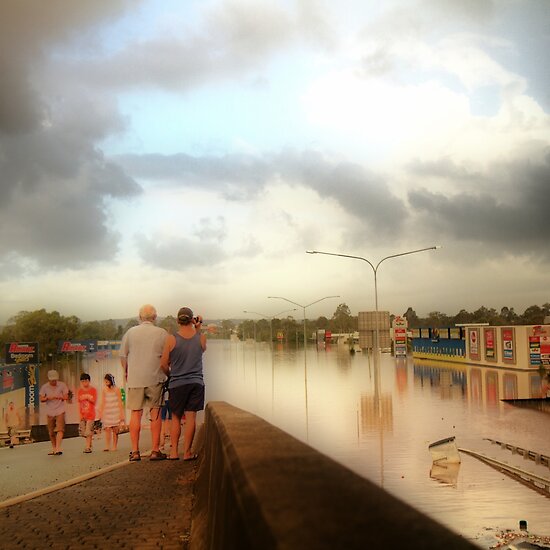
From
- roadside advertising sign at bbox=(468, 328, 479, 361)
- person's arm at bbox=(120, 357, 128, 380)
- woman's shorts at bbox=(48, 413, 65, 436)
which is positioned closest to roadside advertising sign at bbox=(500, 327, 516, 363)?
roadside advertising sign at bbox=(468, 328, 479, 361)

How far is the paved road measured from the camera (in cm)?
700

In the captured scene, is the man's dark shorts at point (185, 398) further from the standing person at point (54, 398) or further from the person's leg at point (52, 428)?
the person's leg at point (52, 428)

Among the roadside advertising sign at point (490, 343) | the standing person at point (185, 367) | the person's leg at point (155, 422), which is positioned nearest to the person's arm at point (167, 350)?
the standing person at point (185, 367)

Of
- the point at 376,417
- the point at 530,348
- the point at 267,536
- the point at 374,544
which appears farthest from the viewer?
the point at 530,348

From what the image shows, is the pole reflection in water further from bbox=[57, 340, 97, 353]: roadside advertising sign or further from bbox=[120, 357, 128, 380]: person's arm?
bbox=[57, 340, 97, 353]: roadside advertising sign

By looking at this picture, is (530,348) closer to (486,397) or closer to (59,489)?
(486,397)

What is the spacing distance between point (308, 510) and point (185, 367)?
331 inches

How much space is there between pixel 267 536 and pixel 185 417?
29.3 feet

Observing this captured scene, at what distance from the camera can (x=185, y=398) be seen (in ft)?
35.5

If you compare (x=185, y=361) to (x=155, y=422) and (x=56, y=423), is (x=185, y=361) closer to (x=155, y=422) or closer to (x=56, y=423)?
(x=155, y=422)

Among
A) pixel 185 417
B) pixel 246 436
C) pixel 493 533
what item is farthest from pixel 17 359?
pixel 246 436

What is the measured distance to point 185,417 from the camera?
10.9 m

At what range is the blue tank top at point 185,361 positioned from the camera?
1057cm

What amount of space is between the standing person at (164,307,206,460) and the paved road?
0.81 meters
